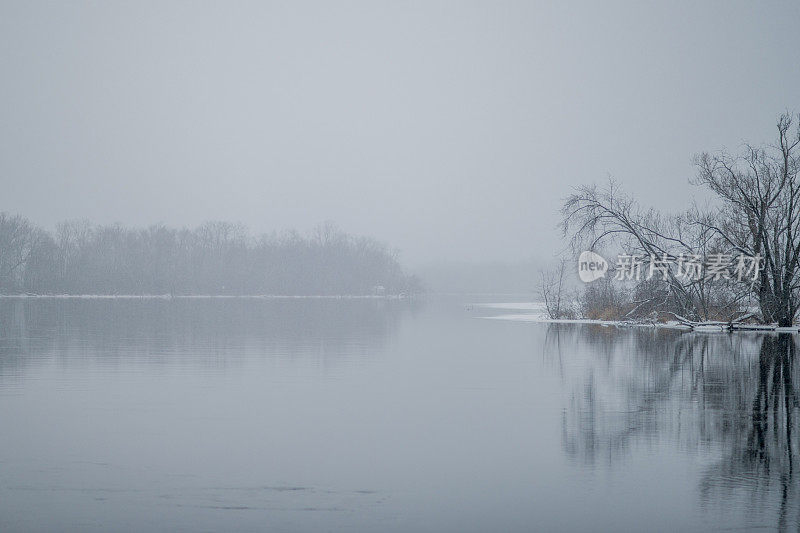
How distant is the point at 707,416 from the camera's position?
35.6ft

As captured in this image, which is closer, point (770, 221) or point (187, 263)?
point (770, 221)

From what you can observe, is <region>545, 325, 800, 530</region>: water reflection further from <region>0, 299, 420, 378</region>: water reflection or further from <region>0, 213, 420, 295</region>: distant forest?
<region>0, 213, 420, 295</region>: distant forest

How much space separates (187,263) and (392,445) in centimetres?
12039

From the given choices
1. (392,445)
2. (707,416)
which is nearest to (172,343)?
(392,445)

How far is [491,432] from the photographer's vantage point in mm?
9859

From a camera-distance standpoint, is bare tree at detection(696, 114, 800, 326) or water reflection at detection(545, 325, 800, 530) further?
bare tree at detection(696, 114, 800, 326)

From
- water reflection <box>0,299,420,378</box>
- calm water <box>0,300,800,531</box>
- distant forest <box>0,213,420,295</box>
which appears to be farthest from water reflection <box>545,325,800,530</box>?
distant forest <box>0,213,420,295</box>

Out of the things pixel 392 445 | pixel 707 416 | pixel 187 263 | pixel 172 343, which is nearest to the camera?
pixel 392 445

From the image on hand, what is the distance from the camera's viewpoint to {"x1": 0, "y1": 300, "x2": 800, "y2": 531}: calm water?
20.9ft

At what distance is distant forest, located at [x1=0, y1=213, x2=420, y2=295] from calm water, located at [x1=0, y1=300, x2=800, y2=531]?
94.2 meters

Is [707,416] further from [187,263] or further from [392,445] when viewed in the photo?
[187,263]

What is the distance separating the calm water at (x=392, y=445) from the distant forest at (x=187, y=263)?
94.2 meters

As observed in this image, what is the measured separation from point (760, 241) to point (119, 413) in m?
29.5

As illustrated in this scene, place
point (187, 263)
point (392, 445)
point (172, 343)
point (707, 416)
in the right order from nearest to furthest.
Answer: point (392, 445) → point (707, 416) → point (172, 343) → point (187, 263)
